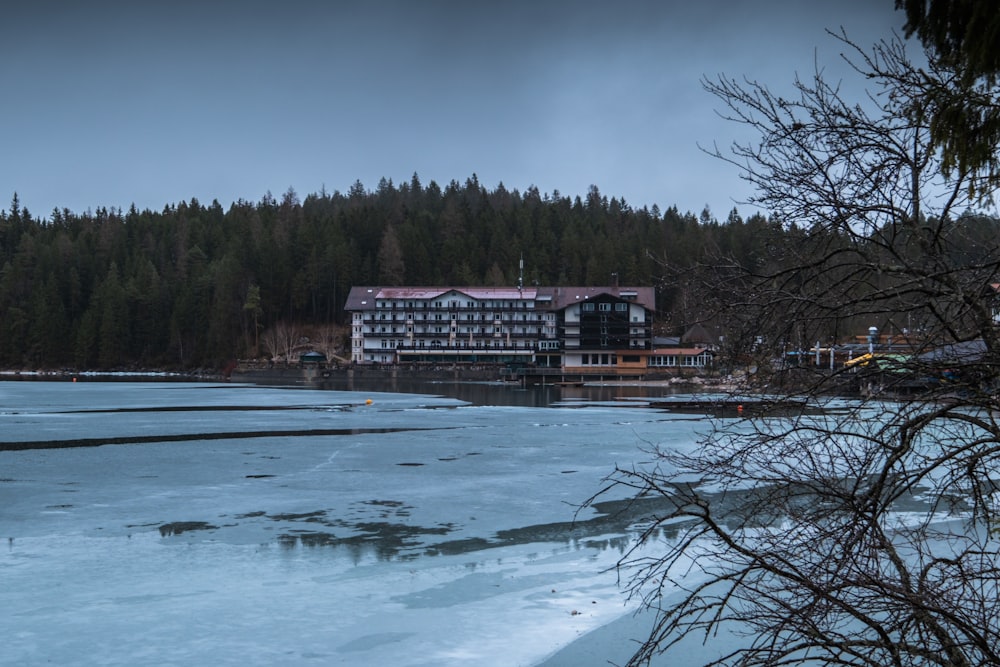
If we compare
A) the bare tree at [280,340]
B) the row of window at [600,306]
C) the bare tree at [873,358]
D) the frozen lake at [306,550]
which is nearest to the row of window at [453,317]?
the row of window at [600,306]

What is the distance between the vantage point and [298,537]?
14.5 m

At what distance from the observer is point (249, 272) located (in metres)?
137

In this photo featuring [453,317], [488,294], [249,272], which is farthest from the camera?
[249,272]

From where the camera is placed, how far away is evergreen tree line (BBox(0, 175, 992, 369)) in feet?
421

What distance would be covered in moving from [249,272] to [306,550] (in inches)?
5081

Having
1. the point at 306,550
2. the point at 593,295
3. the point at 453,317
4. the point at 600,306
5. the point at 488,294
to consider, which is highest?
the point at 488,294

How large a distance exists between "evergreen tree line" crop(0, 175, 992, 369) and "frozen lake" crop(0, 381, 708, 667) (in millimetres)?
98575

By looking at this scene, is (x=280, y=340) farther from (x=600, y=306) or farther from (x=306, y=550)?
(x=306, y=550)

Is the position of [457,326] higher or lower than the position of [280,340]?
higher

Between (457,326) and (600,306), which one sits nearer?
(600,306)

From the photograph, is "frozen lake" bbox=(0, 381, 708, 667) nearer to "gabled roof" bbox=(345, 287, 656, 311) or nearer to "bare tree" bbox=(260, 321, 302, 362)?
"gabled roof" bbox=(345, 287, 656, 311)

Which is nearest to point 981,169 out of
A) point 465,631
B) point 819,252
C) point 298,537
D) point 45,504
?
point 819,252

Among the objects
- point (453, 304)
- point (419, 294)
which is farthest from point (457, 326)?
point (419, 294)

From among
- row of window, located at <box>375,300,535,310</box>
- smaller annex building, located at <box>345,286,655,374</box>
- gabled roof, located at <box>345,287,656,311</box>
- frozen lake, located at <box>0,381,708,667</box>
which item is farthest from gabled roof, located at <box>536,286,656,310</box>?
frozen lake, located at <box>0,381,708,667</box>
